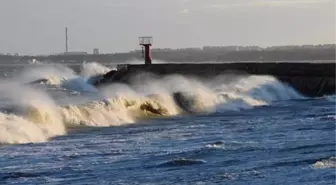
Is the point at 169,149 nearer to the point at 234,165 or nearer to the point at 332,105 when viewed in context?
the point at 234,165

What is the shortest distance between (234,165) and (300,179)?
6.80 ft

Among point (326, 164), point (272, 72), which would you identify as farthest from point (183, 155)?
point (272, 72)

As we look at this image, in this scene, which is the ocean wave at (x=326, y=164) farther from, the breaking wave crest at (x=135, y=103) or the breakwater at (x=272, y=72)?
the breakwater at (x=272, y=72)

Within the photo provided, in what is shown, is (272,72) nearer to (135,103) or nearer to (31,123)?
(135,103)

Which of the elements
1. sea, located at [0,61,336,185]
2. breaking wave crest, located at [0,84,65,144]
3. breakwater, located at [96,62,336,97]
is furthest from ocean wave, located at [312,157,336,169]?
breakwater, located at [96,62,336,97]

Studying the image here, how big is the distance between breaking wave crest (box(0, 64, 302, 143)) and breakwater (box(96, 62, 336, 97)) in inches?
27.4

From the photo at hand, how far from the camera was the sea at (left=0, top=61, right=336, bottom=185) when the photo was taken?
15195mm

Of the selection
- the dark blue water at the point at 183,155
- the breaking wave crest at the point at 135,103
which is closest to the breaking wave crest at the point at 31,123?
the breaking wave crest at the point at 135,103

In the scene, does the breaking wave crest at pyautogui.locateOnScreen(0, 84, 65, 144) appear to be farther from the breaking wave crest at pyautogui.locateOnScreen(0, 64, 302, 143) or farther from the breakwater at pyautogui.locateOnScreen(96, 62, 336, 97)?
the breakwater at pyautogui.locateOnScreen(96, 62, 336, 97)

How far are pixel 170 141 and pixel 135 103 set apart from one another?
1204 centimetres

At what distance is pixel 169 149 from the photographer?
19.0m

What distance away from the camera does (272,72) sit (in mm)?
47219

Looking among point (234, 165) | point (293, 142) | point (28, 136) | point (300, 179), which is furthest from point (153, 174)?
point (28, 136)

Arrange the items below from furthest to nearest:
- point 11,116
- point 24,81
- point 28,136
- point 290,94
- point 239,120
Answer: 1. point 24,81
2. point 290,94
3. point 239,120
4. point 11,116
5. point 28,136
